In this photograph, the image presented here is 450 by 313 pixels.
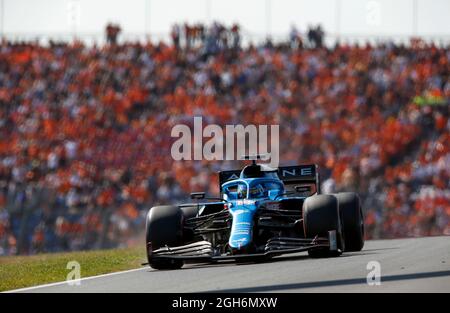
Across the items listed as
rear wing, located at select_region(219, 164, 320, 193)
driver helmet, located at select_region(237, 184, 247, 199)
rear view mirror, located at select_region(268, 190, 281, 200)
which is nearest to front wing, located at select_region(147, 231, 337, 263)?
driver helmet, located at select_region(237, 184, 247, 199)

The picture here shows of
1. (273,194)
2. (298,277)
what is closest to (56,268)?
(273,194)

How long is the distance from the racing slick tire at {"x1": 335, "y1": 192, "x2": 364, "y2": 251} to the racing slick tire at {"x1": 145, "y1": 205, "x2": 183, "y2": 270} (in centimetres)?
247

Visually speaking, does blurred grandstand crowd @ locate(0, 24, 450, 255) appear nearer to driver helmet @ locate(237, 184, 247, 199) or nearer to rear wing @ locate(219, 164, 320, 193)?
rear wing @ locate(219, 164, 320, 193)

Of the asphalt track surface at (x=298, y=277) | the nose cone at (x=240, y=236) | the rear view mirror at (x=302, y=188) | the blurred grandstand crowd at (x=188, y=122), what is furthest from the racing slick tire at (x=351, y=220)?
the blurred grandstand crowd at (x=188, y=122)

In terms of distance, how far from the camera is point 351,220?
15.2 meters

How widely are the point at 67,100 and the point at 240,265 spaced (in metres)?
19.1

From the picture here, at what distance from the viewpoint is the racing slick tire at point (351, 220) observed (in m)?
15.2

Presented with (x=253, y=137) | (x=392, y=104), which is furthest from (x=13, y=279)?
(x=392, y=104)

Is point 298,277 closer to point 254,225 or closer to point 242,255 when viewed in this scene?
point 242,255

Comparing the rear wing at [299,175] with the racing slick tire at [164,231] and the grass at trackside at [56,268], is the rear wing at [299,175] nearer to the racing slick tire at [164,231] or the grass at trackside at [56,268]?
the racing slick tire at [164,231]

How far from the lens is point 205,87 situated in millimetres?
32375

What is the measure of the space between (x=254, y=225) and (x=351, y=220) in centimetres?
176

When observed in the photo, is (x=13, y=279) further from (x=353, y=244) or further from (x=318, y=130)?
(x=318, y=130)

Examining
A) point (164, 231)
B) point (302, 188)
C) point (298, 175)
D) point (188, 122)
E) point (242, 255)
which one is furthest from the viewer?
point (188, 122)
